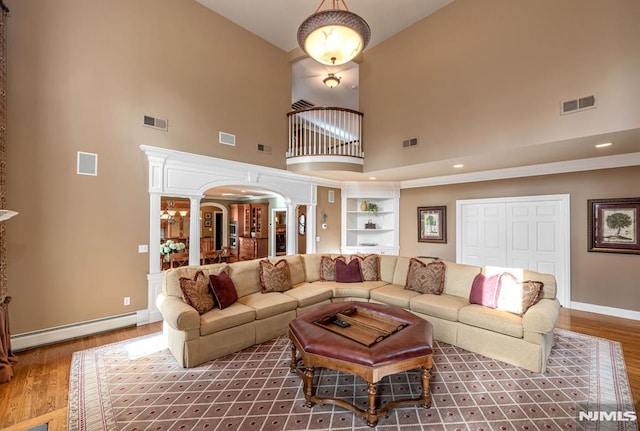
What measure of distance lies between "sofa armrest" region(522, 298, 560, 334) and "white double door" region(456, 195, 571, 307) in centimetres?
282

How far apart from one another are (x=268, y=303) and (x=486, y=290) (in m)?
2.82

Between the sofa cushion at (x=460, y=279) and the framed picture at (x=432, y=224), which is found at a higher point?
the framed picture at (x=432, y=224)

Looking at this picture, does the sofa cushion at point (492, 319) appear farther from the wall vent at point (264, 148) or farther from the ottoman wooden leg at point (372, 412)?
the wall vent at point (264, 148)

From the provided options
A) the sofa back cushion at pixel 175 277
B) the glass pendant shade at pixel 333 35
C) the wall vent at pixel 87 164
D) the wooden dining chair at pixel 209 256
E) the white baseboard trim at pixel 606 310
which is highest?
the glass pendant shade at pixel 333 35

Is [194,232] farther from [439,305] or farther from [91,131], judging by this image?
[439,305]

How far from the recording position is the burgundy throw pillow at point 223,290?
11.5ft

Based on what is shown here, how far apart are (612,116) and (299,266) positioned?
4.68 meters

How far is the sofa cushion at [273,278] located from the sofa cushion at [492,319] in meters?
2.46

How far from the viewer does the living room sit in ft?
11.3

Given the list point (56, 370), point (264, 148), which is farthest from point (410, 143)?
point (56, 370)

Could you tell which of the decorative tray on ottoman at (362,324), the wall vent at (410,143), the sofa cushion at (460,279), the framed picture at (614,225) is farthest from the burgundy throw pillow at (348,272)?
the framed picture at (614,225)

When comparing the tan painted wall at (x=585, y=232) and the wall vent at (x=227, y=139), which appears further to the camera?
the wall vent at (x=227, y=139)

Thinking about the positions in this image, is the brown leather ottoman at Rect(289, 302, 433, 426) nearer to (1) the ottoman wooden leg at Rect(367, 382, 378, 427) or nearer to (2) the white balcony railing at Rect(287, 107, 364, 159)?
(1) the ottoman wooden leg at Rect(367, 382, 378, 427)

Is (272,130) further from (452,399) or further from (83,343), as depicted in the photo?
(452,399)
